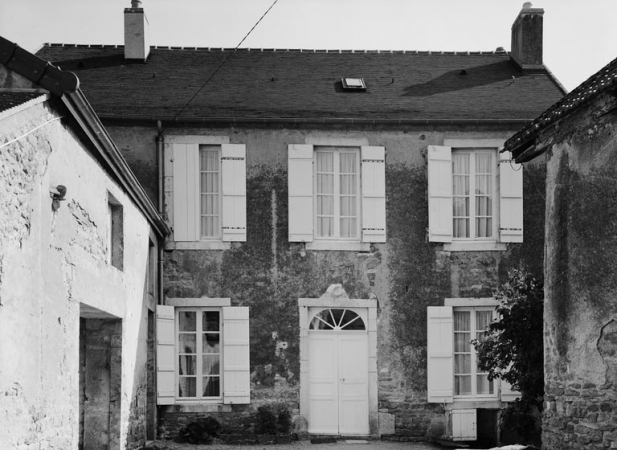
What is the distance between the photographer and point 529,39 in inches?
683

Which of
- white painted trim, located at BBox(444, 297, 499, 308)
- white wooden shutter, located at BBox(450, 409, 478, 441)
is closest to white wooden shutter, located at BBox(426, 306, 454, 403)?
white painted trim, located at BBox(444, 297, 499, 308)

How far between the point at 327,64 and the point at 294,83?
1122mm

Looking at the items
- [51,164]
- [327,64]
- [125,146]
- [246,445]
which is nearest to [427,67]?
[327,64]

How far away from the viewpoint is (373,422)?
49.0 ft

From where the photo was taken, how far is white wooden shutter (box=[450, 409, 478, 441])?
14.8 meters

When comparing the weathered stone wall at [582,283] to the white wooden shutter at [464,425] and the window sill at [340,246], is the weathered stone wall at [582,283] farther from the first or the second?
the window sill at [340,246]

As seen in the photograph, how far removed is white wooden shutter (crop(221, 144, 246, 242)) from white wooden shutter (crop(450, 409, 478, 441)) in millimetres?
4151

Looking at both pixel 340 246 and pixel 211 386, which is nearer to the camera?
pixel 211 386

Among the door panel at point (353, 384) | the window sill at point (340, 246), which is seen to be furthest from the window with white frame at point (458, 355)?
the window sill at point (340, 246)

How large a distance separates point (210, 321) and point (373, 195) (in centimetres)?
314

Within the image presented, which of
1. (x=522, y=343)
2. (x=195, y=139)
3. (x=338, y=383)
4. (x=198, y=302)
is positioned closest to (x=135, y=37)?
(x=195, y=139)

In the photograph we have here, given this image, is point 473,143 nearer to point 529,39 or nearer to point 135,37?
point 529,39

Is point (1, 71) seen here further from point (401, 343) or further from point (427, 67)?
point (427, 67)

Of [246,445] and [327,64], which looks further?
[327,64]
